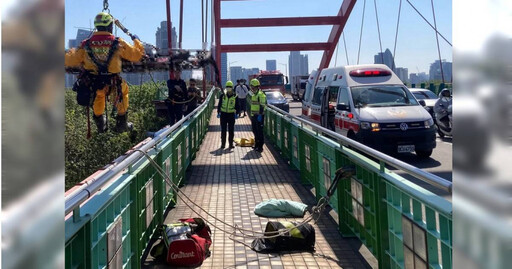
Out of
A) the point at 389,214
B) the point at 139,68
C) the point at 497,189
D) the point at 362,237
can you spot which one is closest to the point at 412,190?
the point at 389,214

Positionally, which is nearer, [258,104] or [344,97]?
[344,97]

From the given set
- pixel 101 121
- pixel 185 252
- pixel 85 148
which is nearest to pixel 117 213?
pixel 185 252

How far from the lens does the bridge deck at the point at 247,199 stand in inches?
179

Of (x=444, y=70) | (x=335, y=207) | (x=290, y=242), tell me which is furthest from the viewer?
(x=335, y=207)

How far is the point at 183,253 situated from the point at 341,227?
75.0 inches

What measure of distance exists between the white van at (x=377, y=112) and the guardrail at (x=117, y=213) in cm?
557

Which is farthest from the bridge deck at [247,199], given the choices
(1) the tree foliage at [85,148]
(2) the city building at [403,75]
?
(2) the city building at [403,75]

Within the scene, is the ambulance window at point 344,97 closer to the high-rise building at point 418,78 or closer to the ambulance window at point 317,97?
the ambulance window at point 317,97

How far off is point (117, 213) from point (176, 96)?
32.7ft

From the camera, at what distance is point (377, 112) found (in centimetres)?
1036

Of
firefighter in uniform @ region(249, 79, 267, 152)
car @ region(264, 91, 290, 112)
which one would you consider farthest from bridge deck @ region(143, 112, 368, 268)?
car @ region(264, 91, 290, 112)

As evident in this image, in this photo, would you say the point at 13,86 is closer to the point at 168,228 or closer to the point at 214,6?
the point at 168,228

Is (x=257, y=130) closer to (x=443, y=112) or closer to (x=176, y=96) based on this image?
(x=176, y=96)

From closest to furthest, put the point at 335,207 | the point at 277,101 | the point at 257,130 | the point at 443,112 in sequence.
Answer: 1. the point at 335,207
2. the point at 257,130
3. the point at 443,112
4. the point at 277,101
